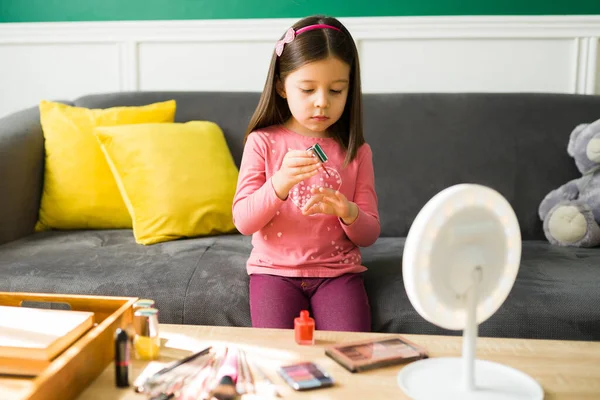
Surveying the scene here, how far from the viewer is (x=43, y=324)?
3.05ft

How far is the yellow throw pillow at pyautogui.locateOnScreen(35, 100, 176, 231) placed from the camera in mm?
1997

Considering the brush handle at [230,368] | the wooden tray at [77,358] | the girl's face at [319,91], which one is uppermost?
the girl's face at [319,91]

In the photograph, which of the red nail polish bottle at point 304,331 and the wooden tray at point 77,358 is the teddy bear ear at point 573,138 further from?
the wooden tray at point 77,358

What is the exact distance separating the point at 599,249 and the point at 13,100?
7.85ft

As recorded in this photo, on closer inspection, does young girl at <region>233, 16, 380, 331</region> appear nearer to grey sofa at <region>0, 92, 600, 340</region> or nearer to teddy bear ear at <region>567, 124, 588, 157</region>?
grey sofa at <region>0, 92, 600, 340</region>

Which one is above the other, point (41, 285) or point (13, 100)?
point (13, 100)

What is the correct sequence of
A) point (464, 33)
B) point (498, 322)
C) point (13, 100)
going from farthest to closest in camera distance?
point (13, 100) < point (464, 33) < point (498, 322)

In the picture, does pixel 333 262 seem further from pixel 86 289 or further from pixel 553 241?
pixel 553 241

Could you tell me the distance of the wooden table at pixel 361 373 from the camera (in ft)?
2.82

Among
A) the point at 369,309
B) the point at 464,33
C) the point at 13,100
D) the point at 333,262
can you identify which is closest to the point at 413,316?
the point at 369,309

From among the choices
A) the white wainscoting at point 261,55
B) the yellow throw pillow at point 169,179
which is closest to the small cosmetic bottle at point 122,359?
the yellow throw pillow at point 169,179

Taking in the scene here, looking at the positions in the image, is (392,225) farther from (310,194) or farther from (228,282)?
(228,282)

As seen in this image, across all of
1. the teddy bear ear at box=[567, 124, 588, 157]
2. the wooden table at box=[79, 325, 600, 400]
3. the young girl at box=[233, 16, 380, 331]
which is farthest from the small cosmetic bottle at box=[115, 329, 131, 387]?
the teddy bear ear at box=[567, 124, 588, 157]

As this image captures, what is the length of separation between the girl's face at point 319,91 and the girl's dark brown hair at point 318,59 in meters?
0.02
